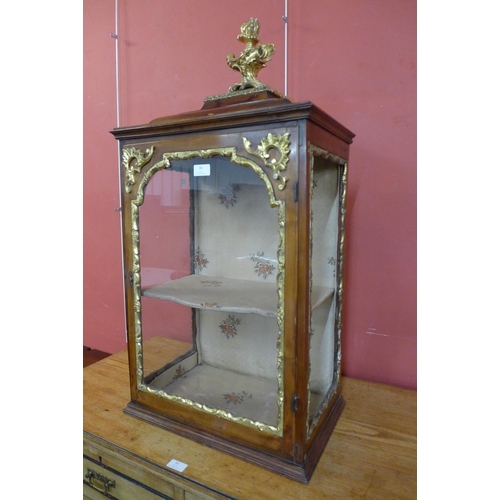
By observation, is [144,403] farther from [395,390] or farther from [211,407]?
[395,390]

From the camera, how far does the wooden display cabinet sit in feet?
2.48

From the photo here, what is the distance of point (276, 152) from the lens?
0.74m

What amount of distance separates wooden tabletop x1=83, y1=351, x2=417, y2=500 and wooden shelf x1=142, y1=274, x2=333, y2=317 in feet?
1.12

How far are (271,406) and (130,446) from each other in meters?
0.36

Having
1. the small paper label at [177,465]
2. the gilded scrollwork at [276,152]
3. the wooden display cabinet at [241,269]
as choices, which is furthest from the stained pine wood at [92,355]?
the gilded scrollwork at [276,152]

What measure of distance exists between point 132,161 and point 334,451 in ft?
2.83

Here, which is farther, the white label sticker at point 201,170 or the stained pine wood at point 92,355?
the stained pine wood at point 92,355

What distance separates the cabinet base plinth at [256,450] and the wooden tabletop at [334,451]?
0.04 ft

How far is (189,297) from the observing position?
98 centimetres

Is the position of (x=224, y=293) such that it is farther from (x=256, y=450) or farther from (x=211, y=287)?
(x=256, y=450)

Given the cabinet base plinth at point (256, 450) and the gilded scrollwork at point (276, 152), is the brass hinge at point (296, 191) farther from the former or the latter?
the cabinet base plinth at point (256, 450)

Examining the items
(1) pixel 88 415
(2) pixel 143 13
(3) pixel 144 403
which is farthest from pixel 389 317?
(2) pixel 143 13

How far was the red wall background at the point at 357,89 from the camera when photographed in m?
1.06

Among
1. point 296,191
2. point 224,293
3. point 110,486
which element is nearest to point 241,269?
point 224,293
